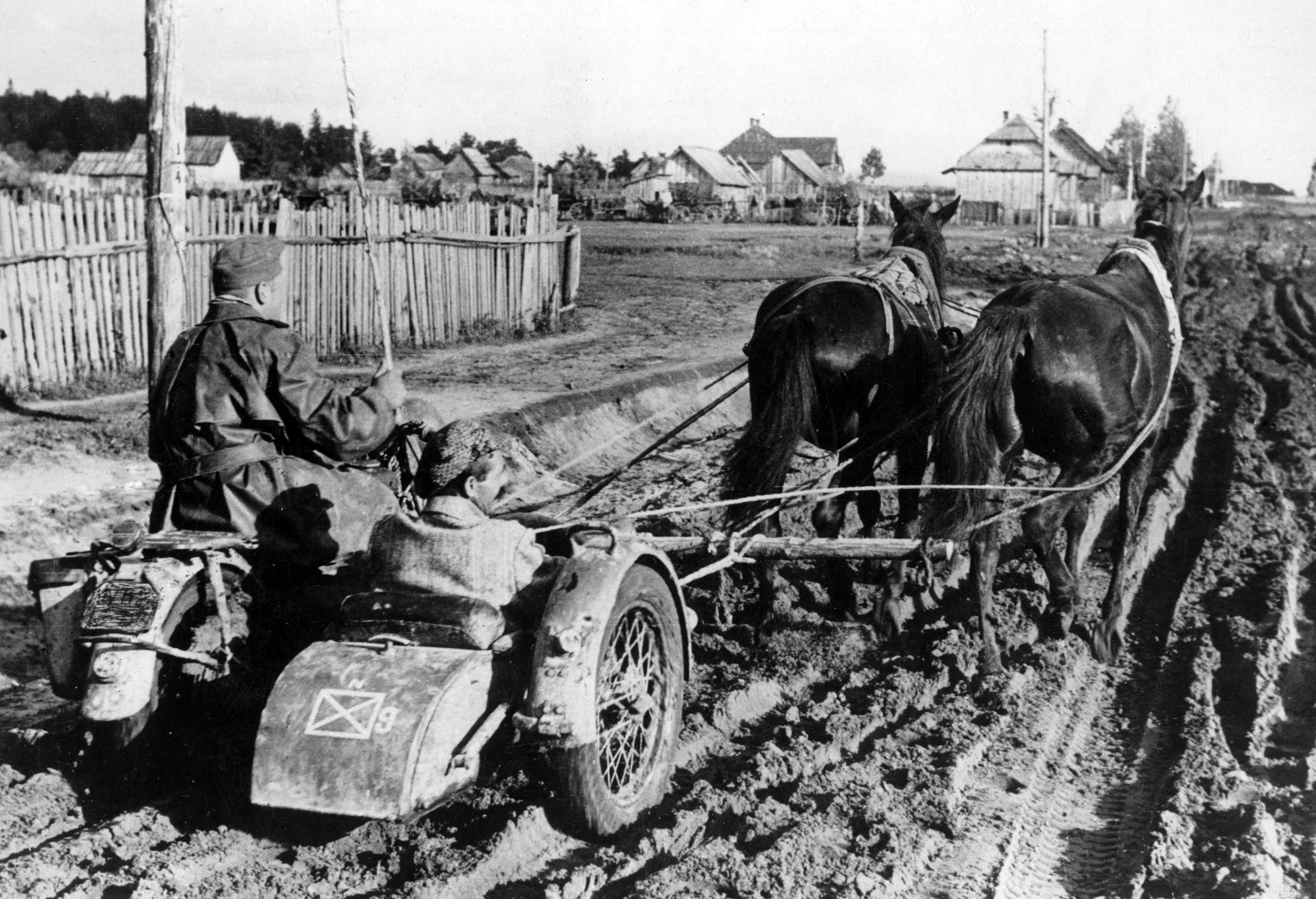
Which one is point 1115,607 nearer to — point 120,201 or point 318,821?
point 318,821

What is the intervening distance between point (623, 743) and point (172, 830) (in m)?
1.42

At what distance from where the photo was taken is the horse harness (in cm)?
625

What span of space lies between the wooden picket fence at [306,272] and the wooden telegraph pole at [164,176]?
15 cm

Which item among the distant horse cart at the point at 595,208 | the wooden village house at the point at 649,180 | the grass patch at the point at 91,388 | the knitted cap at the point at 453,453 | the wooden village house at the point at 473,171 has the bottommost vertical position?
the grass patch at the point at 91,388

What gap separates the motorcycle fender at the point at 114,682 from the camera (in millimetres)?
3473

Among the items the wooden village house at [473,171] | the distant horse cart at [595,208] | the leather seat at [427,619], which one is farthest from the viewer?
the wooden village house at [473,171]

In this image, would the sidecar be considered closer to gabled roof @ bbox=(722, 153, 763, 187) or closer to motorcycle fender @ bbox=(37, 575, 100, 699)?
motorcycle fender @ bbox=(37, 575, 100, 699)

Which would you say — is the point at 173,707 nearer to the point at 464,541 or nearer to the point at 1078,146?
the point at 464,541

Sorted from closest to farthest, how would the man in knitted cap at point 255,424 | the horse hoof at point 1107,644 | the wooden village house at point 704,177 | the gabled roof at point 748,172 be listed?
1. the man in knitted cap at point 255,424
2. the horse hoof at point 1107,644
3. the wooden village house at point 704,177
4. the gabled roof at point 748,172

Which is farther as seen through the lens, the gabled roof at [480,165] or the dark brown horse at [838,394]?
the gabled roof at [480,165]

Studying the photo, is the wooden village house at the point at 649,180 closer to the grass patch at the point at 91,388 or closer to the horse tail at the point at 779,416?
the grass patch at the point at 91,388

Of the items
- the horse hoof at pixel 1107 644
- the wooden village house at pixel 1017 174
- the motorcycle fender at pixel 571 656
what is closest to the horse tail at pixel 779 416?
the horse hoof at pixel 1107 644

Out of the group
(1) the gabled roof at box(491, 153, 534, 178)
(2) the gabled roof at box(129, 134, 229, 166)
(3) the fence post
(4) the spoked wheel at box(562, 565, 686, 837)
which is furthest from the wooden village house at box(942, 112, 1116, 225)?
(4) the spoked wheel at box(562, 565, 686, 837)

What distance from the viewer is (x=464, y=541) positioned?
11.6ft
